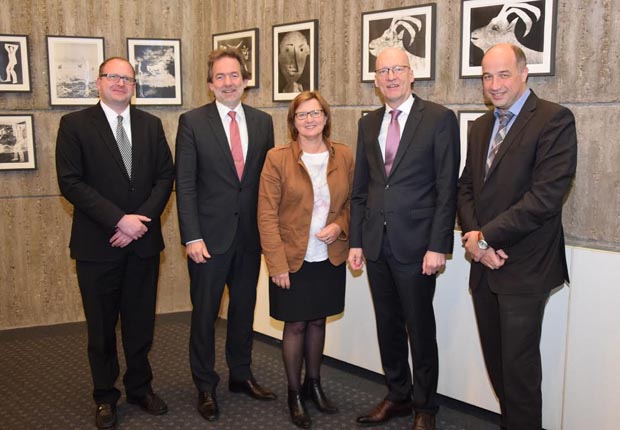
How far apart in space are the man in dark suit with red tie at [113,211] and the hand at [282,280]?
70 cm

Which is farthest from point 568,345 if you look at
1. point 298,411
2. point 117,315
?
point 117,315

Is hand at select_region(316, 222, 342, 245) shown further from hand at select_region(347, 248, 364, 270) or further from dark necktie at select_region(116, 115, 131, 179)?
dark necktie at select_region(116, 115, 131, 179)

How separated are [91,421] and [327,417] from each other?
4.12 ft

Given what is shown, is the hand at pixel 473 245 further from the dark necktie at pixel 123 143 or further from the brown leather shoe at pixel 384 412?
the dark necktie at pixel 123 143

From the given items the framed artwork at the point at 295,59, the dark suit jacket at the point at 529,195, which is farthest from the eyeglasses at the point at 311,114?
the framed artwork at the point at 295,59

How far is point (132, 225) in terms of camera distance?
10.5ft

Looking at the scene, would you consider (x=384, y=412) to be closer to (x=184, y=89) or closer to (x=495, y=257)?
(x=495, y=257)

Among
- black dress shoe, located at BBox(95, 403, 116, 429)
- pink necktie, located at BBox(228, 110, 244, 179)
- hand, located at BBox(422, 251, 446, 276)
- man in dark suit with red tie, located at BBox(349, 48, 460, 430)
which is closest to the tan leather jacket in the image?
man in dark suit with red tie, located at BBox(349, 48, 460, 430)

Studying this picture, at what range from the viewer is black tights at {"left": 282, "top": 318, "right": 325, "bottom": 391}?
334cm

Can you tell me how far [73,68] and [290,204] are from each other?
2.68m

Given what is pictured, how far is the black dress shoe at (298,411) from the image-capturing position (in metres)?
3.29

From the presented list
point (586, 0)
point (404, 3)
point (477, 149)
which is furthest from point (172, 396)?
point (586, 0)

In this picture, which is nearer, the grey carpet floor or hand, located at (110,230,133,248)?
hand, located at (110,230,133,248)

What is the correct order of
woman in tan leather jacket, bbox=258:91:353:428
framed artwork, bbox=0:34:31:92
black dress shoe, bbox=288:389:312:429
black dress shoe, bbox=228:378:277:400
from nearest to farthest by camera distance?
woman in tan leather jacket, bbox=258:91:353:428 → black dress shoe, bbox=288:389:312:429 → black dress shoe, bbox=228:378:277:400 → framed artwork, bbox=0:34:31:92
